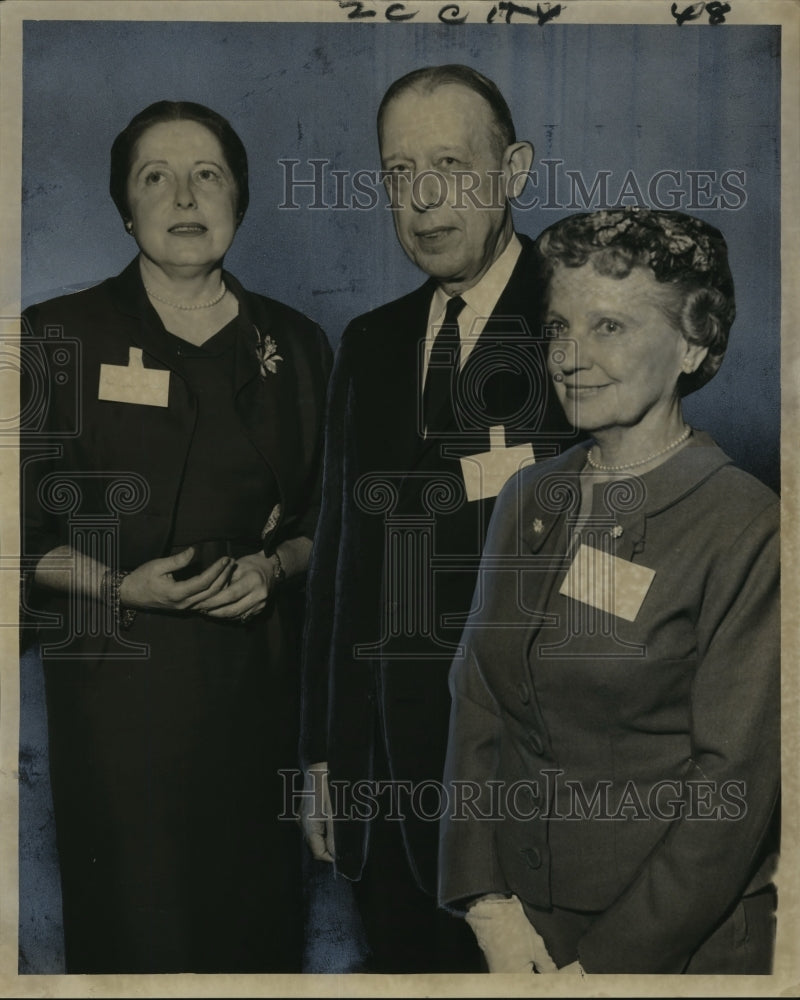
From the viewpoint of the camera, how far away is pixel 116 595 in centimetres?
328

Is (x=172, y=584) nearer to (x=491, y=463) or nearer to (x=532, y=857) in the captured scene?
(x=491, y=463)

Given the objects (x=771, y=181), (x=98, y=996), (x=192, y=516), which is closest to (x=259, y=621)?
(x=192, y=516)

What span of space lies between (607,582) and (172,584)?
1074 mm

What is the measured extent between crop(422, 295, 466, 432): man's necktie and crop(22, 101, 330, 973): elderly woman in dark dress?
28 centimetres

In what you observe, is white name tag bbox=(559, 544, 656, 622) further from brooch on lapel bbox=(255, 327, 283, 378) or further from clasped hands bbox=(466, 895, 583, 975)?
brooch on lapel bbox=(255, 327, 283, 378)

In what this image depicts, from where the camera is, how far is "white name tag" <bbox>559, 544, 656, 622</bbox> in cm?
310

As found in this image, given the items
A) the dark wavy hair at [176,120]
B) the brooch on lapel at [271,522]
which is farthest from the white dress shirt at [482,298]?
the dark wavy hair at [176,120]

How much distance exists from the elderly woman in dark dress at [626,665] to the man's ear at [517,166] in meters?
0.14

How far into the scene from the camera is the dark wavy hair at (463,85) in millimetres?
3297

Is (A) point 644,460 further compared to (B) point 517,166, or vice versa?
(B) point 517,166

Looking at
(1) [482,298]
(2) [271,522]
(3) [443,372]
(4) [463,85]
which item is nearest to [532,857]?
(2) [271,522]

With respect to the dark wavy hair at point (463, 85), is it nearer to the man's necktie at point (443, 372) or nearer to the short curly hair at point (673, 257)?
the short curly hair at point (673, 257)

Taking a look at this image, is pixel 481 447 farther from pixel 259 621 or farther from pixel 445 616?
pixel 259 621

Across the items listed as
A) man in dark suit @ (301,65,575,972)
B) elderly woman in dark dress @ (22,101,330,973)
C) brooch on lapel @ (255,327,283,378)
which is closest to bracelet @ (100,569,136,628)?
elderly woman in dark dress @ (22,101,330,973)
